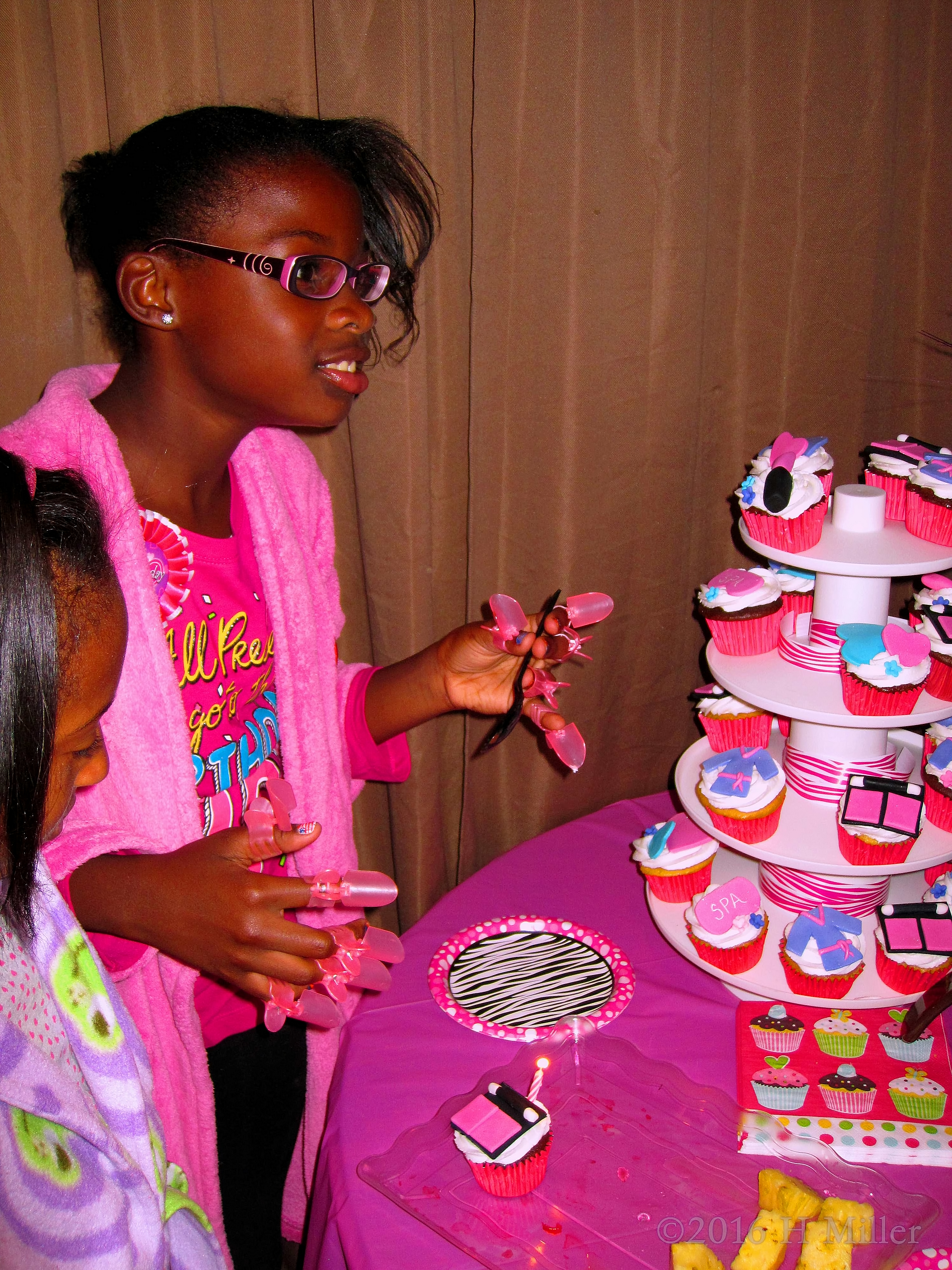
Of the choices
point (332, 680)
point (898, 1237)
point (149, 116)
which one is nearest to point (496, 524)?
point (332, 680)

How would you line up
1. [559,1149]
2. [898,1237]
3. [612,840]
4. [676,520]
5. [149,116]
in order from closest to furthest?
1. [898,1237]
2. [559,1149]
3. [149,116]
4. [612,840]
5. [676,520]

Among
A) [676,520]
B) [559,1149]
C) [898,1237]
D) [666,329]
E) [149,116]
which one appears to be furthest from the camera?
[676,520]

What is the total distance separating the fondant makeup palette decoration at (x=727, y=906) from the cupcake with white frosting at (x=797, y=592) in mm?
355

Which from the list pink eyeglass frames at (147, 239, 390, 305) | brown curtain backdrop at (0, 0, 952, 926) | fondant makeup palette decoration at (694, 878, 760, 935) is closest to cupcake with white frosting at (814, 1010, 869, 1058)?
fondant makeup palette decoration at (694, 878, 760, 935)

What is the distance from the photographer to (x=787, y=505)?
3.72 feet

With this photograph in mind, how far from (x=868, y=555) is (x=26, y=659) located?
86cm

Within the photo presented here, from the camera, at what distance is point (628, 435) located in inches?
67.9

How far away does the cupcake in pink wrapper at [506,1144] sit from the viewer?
95cm

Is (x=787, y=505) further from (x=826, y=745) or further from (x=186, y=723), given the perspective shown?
(x=186, y=723)

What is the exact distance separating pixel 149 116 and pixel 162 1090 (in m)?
1.14

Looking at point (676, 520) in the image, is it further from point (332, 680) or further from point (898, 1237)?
point (898, 1237)

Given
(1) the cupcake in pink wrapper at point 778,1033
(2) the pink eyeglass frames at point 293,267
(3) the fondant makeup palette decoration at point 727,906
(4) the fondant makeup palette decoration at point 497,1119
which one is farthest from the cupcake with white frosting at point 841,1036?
(2) the pink eyeglass frames at point 293,267

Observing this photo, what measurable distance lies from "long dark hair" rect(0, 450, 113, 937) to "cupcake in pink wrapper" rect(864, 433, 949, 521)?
0.97 m

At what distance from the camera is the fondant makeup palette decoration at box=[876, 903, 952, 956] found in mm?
1110
